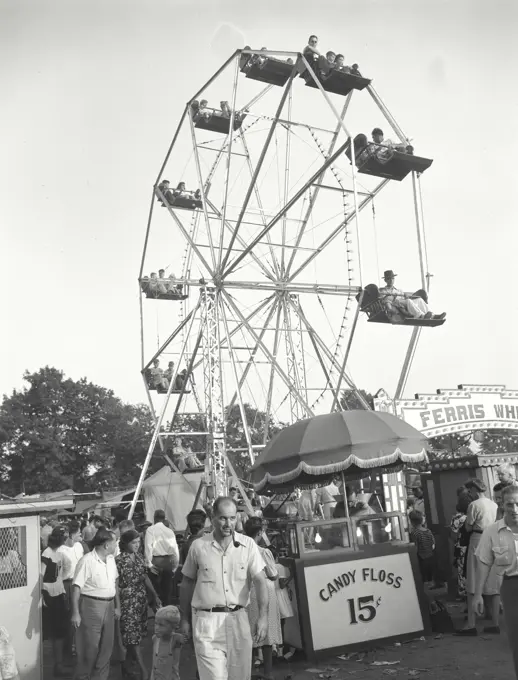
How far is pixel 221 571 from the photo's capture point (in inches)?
158

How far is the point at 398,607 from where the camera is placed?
7.02 m

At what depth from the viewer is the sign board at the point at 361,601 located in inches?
264

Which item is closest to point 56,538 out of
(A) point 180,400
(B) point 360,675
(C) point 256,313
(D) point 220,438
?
(B) point 360,675

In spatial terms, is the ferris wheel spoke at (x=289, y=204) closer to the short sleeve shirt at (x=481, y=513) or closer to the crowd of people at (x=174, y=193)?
the crowd of people at (x=174, y=193)

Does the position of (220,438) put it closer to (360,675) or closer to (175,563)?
(175,563)

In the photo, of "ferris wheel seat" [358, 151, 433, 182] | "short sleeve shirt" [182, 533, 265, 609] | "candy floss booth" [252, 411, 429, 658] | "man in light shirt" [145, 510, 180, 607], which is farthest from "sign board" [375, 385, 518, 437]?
"short sleeve shirt" [182, 533, 265, 609]

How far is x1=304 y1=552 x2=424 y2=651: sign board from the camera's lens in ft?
22.0

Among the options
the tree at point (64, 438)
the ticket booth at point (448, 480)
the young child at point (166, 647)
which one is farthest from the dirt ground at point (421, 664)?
the tree at point (64, 438)

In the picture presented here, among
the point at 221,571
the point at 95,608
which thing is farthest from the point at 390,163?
the point at 221,571

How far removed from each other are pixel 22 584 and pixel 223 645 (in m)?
3.38

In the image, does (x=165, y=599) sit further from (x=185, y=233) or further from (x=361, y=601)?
(x=185, y=233)

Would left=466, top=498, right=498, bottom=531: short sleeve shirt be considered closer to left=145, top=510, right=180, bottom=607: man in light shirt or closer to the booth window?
left=145, top=510, right=180, bottom=607: man in light shirt

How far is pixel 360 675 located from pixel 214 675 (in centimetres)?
258

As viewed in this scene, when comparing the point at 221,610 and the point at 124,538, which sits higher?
the point at 124,538
